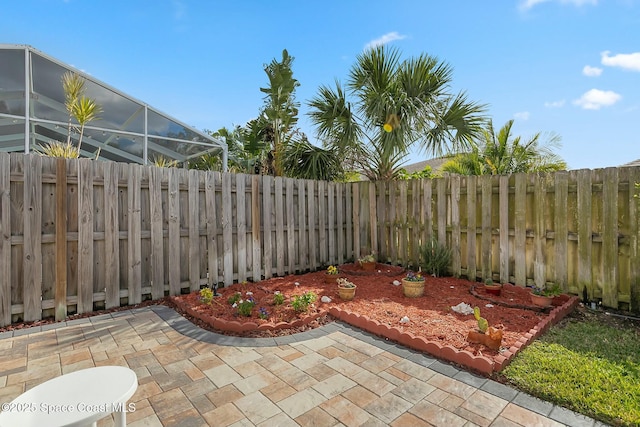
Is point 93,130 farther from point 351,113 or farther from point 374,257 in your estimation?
point 374,257

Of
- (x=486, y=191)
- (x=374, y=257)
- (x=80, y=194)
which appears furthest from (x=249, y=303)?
(x=486, y=191)

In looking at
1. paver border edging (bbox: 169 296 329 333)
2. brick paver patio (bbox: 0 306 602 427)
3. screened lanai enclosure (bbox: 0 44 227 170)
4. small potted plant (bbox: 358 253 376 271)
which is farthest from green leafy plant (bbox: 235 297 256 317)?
screened lanai enclosure (bbox: 0 44 227 170)

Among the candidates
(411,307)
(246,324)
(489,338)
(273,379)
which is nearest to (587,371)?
(489,338)

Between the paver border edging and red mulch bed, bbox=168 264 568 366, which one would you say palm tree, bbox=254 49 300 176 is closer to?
red mulch bed, bbox=168 264 568 366

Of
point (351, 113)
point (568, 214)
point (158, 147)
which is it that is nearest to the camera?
point (568, 214)

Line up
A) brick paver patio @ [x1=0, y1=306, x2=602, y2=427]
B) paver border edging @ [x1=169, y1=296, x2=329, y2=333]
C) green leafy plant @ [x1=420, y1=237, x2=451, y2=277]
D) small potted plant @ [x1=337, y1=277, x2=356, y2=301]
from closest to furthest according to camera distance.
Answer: brick paver patio @ [x1=0, y1=306, x2=602, y2=427] < paver border edging @ [x1=169, y1=296, x2=329, y2=333] < small potted plant @ [x1=337, y1=277, x2=356, y2=301] < green leafy plant @ [x1=420, y1=237, x2=451, y2=277]

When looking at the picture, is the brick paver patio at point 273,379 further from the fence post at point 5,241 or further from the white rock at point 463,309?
the white rock at point 463,309

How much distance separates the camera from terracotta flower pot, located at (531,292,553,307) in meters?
3.73

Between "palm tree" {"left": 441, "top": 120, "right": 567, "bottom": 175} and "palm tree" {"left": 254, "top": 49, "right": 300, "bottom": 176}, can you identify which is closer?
"palm tree" {"left": 254, "top": 49, "right": 300, "bottom": 176}

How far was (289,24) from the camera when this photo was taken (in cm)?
727

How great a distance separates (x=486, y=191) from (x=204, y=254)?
453 cm

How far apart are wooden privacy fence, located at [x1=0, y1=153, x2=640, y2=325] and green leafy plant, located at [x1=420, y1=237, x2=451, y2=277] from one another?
168mm

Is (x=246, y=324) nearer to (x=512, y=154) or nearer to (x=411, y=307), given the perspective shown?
(x=411, y=307)

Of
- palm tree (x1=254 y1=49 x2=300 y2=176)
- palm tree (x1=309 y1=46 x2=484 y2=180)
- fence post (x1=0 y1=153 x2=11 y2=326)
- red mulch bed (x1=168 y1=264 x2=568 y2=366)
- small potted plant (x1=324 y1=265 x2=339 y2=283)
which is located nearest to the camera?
red mulch bed (x1=168 y1=264 x2=568 y2=366)
